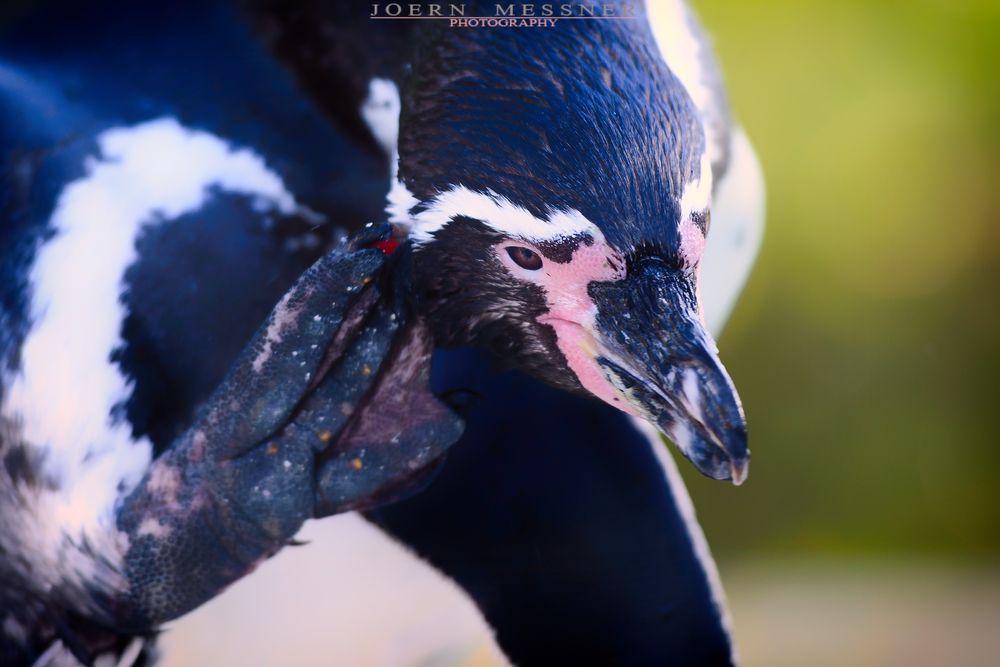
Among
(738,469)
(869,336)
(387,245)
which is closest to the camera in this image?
(738,469)

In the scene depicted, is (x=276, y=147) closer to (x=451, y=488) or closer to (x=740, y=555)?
(x=451, y=488)

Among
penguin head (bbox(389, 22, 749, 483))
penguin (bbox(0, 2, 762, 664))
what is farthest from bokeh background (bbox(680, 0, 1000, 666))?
penguin head (bbox(389, 22, 749, 483))

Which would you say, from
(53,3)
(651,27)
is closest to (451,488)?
(651,27)

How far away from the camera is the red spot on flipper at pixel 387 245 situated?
89cm

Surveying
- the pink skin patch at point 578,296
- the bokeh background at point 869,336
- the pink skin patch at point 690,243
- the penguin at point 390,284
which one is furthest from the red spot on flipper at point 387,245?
the bokeh background at point 869,336

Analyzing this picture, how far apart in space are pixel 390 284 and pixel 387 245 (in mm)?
35

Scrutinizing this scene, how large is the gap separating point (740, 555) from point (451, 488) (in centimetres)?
34

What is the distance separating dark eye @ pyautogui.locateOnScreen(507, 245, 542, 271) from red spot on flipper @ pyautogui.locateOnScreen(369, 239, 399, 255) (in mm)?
112

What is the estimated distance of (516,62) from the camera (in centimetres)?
84

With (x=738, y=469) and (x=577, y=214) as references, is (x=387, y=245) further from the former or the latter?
(x=738, y=469)

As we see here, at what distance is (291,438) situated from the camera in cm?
90

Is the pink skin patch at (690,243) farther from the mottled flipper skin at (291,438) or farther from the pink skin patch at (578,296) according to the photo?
the mottled flipper skin at (291,438)

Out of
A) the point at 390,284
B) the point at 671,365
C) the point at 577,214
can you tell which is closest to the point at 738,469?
the point at 671,365

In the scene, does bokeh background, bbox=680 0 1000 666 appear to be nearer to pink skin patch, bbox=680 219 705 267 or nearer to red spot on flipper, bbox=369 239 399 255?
pink skin patch, bbox=680 219 705 267
